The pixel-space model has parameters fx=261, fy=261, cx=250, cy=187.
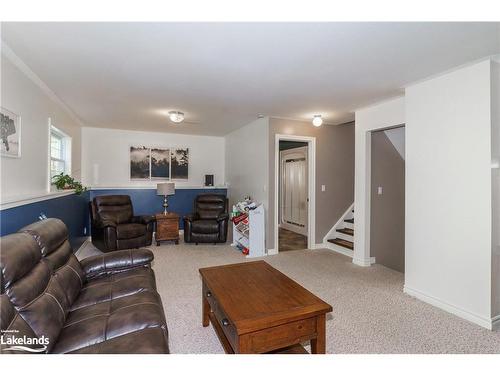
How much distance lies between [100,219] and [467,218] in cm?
500

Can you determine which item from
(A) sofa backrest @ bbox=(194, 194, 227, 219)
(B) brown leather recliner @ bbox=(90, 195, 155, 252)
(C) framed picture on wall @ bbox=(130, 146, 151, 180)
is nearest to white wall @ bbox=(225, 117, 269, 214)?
(A) sofa backrest @ bbox=(194, 194, 227, 219)

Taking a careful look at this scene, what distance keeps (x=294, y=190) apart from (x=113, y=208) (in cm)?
414

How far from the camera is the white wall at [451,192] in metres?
2.29

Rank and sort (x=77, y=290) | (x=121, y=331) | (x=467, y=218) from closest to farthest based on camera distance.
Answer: (x=121, y=331)
(x=77, y=290)
(x=467, y=218)

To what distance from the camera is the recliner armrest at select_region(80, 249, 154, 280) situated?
86.9 inches

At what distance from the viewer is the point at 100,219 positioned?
4.45m

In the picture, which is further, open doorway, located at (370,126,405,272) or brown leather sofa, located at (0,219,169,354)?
open doorway, located at (370,126,405,272)

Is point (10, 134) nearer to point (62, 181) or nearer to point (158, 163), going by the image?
point (62, 181)

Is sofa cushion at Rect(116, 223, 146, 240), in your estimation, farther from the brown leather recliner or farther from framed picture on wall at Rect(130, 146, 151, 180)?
framed picture on wall at Rect(130, 146, 151, 180)

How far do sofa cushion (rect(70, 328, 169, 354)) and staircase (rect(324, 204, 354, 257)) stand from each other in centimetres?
370

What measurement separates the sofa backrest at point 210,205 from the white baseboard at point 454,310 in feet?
11.4
